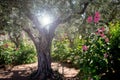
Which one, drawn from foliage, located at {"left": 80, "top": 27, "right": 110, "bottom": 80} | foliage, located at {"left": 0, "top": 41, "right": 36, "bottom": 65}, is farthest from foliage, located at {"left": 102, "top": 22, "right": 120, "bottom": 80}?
foliage, located at {"left": 0, "top": 41, "right": 36, "bottom": 65}

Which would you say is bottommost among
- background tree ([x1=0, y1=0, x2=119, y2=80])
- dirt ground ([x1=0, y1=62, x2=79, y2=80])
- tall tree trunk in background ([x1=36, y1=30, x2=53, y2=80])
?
dirt ground ([x1=0, y1=62, x2=79, y2=80])

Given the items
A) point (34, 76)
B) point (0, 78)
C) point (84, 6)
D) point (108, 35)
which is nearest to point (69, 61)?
point (34, 76)

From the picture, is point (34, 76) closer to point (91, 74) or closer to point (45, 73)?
point (45, 73)

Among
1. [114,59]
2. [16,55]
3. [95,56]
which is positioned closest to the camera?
[95,56]

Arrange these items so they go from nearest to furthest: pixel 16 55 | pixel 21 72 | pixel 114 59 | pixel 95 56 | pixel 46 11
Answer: pixel 95 56 → pixel 114 59 → pixel 46 11 → pixel 21 72 → pixel 16 55

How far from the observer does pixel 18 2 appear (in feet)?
29.2

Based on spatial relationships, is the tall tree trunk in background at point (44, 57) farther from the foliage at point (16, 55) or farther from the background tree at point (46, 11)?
the foliage at point (16, 55)

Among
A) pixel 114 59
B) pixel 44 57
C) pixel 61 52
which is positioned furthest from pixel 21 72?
pixel 114 59

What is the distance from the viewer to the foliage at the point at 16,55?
16.0 metres

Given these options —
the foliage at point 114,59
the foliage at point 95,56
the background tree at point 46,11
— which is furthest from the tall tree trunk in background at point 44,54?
the foliage at point 114,59

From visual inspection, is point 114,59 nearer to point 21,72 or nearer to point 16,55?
point 21,72

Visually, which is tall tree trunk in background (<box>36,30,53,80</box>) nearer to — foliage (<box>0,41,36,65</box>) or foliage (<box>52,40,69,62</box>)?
foliage (<box>52,40,69,62</box>)

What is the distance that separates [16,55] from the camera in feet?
55.3

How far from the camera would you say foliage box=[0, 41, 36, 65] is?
16016mm
